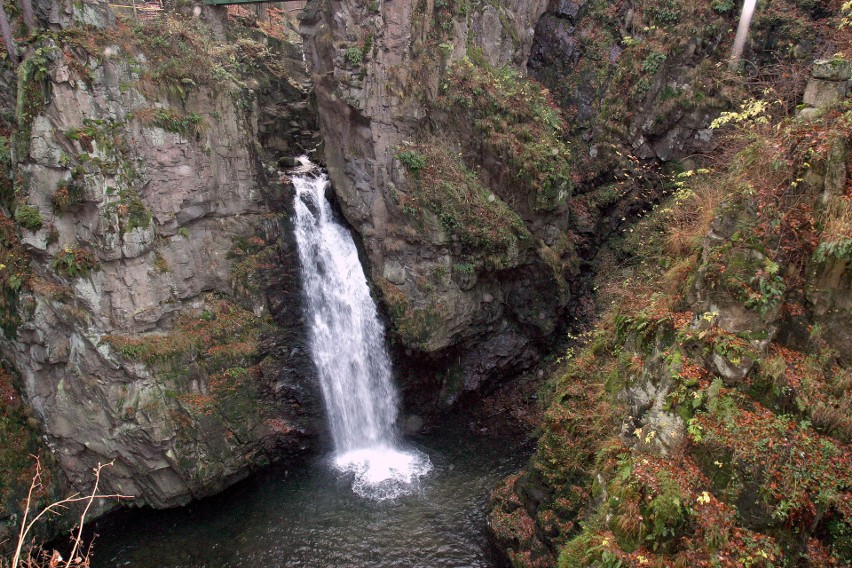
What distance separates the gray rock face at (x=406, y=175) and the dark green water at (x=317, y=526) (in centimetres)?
385

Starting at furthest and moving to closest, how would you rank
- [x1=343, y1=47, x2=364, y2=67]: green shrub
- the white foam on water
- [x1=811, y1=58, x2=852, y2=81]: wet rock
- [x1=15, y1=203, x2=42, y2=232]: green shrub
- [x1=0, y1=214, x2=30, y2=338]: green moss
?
[x1=343, y1=47, x2=364, y2=67]: green shrub, the white foam on water, [x1=0, y1=214, x2=30, y2=338]: green moss, [x1=15, y1=203, x2=42, y2=232]: green shrub, [x1=811, y1=58, x2=852, y2=81]: wet rock

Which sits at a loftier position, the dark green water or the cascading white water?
the cascading white water

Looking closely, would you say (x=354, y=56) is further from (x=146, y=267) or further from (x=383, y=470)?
(x=383, y=470)

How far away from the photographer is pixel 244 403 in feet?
49.3

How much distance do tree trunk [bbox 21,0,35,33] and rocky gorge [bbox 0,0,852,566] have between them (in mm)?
419

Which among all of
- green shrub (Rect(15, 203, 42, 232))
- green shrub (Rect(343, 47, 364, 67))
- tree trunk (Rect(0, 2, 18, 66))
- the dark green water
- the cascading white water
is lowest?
the dark green water

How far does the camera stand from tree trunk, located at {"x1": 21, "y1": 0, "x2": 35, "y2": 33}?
1169cm

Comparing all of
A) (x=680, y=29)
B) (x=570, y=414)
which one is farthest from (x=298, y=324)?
(x=680, y=29)

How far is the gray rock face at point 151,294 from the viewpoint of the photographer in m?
12.4

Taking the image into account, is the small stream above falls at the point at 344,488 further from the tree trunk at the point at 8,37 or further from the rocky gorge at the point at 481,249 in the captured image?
the tree trunk at the point at 8,37

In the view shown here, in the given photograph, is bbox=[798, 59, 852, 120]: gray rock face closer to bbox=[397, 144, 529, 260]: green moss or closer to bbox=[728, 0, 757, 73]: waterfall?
bbox=[397, 144, 529, 260]: green moss

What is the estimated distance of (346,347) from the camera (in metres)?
16.5

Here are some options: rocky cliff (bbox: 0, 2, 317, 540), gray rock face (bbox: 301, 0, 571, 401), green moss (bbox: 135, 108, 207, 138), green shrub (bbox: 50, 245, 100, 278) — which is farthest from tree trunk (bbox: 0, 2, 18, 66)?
gray rock face (bbox: 301, 0, 571, 401)

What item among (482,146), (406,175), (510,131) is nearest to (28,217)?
(406,175)
